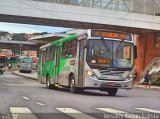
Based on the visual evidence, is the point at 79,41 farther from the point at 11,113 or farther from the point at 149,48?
the point at 149,48

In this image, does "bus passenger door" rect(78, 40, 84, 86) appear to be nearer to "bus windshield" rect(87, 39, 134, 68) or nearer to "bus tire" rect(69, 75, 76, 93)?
"bus windshield" rect(87, 39, 134, 68)

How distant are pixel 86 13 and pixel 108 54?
57.2 feet

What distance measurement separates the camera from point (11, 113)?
39.5 ft

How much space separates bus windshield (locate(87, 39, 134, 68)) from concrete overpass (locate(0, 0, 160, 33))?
51.4 ft

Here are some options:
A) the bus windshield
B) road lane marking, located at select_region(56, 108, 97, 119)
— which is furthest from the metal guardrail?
road lane marking, located at select_region(56, 108, 97, 119)

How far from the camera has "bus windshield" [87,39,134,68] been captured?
852 inches

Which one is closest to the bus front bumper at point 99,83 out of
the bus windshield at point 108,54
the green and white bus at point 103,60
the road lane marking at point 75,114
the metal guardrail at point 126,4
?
the green and white bus at point 103,60

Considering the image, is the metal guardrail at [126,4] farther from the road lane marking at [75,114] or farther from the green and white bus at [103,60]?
the road lane marking at [75,114]

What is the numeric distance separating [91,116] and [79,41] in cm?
1146

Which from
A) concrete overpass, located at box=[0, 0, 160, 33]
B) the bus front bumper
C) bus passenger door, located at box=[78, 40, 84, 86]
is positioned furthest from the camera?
concrete overpass, located at box=[0, 0, 160, 33]

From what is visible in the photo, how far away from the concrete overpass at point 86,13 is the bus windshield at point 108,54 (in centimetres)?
1566

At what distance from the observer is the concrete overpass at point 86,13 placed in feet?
119

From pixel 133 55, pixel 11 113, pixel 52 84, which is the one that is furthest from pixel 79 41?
pixel 11 113

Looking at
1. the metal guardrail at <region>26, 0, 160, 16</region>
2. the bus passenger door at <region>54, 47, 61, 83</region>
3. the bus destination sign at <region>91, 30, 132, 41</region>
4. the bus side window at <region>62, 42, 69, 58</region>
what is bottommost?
the bus passenger door at <region>54, 47, 61, 83</region>
